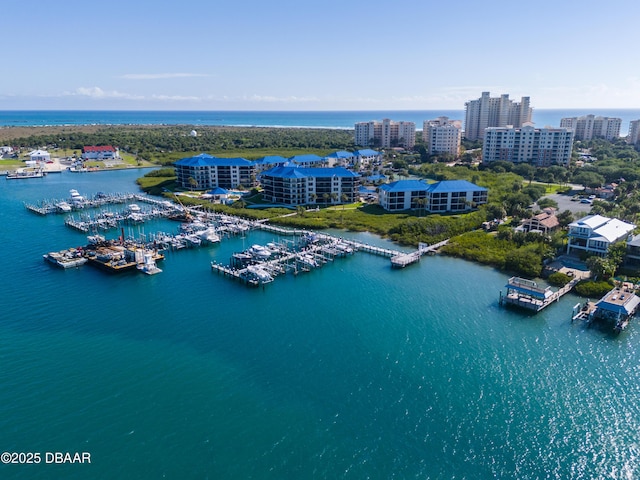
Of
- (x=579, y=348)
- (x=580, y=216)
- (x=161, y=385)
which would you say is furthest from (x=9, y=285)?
(x=580, y=216)

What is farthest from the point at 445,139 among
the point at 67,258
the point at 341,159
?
the point at 67,258

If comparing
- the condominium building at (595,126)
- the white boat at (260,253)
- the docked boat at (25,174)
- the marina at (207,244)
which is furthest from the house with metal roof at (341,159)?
the condominium building at (595,126)

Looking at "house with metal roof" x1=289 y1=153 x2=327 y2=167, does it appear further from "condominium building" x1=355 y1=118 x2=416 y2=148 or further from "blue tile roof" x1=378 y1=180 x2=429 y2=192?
"condominium building" x1=355 y1=118 x2=416 y2=148

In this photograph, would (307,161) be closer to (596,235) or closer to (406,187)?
(406,187)

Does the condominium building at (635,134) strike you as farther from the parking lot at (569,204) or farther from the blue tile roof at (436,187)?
the blue tile roof at (436,187)

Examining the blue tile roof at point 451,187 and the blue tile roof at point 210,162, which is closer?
the blue tile roof at point 451,187

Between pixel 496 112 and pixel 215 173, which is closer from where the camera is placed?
pixel 215 173
